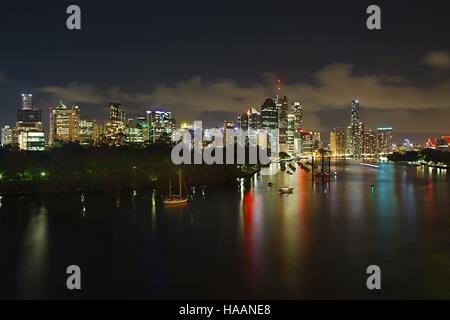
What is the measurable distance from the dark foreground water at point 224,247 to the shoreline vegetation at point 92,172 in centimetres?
282

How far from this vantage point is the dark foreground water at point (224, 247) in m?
8.62

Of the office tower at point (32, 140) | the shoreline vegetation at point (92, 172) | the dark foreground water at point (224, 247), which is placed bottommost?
the dark foreground water at point (224, 247)

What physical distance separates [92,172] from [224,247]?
1483cm

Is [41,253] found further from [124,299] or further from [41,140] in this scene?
[41,140]

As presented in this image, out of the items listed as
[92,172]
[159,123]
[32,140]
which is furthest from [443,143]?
[92,172]

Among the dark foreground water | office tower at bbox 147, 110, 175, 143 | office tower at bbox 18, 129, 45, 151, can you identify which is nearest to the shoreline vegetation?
the dark foreground water

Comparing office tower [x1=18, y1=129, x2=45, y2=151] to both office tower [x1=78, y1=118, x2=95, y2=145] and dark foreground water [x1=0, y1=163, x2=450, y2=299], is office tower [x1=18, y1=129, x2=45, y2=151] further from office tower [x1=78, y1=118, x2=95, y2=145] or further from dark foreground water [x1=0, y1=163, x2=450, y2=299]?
dark foreground water [x1=0, y1=163, x2=450, y2=299]

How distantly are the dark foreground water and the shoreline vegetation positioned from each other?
282 centimetres

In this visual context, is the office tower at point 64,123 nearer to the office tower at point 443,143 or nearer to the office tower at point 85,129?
the office tower at point 85,129

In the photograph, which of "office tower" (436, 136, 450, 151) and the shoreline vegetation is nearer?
the shoreline vegetation

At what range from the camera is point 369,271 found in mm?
9500

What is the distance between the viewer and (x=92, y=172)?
2472 cm

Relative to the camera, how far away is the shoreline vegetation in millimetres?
22812

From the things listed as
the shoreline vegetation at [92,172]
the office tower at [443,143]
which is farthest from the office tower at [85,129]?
the office tower at [443,143]
